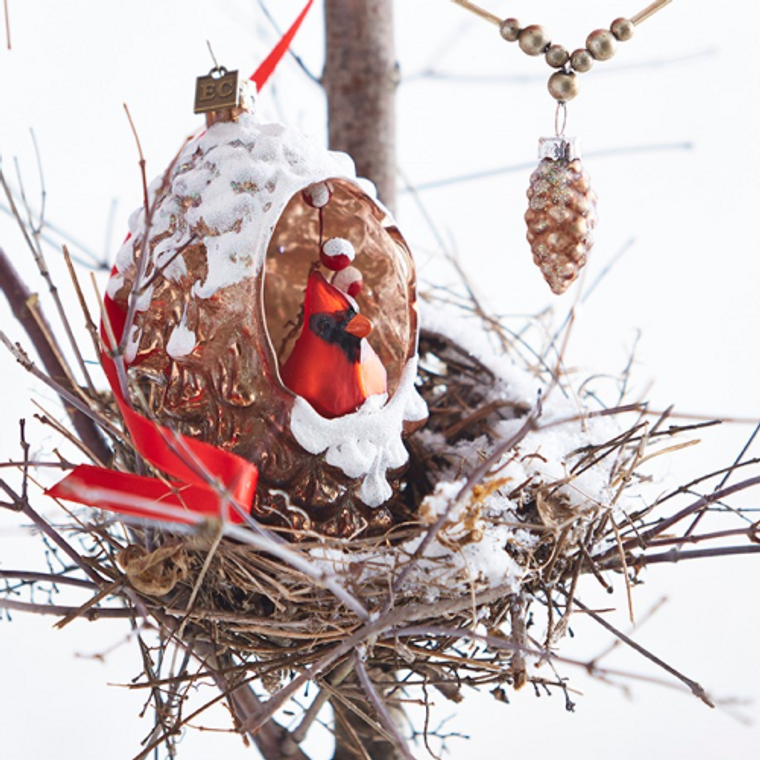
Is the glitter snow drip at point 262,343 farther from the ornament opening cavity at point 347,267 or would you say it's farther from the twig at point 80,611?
the twig at point 80,611

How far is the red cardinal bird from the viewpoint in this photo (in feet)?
2.54

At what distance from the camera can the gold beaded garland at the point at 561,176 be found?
713mm

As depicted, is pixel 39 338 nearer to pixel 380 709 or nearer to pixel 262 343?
pixel 262 343

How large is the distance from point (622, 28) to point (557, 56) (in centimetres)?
5

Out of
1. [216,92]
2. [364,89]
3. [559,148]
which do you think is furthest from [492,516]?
[364,89]

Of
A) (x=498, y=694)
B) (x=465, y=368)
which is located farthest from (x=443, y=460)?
(x=498, y=694)

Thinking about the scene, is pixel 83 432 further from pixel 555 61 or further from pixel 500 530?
pixel 555 61

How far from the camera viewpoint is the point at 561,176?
71 centimetres

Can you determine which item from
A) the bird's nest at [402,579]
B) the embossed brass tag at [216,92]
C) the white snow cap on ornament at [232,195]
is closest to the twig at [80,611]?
the bird's nest at [402,579]

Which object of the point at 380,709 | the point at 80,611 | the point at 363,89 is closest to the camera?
the point at 380,709

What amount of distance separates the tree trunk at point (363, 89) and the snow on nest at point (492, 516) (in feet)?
0.95

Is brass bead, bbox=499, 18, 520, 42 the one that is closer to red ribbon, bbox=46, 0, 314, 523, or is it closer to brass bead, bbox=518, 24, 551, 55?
brass bead, bbox=518, 24, 551, 55

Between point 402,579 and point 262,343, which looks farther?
point 262,343

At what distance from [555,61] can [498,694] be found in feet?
1.42
